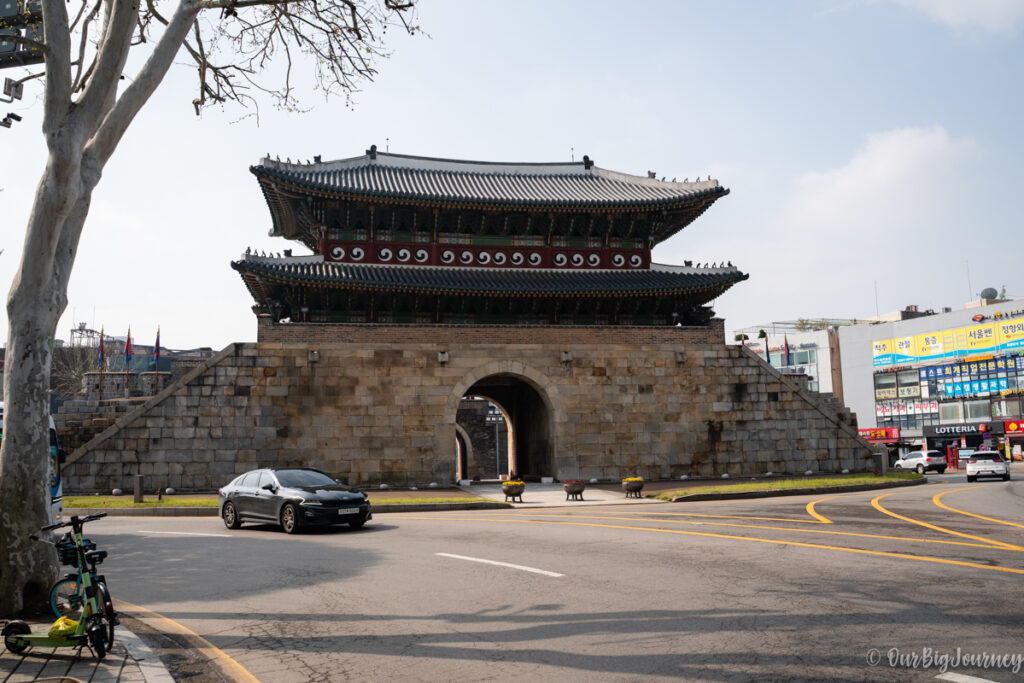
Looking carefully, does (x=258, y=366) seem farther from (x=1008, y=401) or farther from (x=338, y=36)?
(x=1008, y=401)

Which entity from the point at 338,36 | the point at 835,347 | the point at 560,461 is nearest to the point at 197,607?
the point at 338,36

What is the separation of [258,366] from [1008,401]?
54.5 meters

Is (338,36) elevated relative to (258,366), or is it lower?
elevated

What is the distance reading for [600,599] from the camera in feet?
22.1

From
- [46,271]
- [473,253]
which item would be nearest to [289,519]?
[46,271]

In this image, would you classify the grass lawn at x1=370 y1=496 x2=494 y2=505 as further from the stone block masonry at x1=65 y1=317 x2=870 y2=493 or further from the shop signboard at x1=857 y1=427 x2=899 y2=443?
the shop signboard at x1=857 y1=427 x2=899 y2=443

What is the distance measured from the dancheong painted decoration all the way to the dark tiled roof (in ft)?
0.15

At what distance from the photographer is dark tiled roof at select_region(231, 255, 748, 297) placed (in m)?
24.6

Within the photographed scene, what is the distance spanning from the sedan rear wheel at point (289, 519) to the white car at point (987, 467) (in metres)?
27.3

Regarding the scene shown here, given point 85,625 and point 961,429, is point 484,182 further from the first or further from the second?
point 961,429

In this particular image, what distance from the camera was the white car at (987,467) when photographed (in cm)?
2906

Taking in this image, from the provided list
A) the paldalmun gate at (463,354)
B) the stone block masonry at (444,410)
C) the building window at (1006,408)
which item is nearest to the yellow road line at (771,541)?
the stone block masonry at (444,410)

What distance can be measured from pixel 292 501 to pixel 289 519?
34 cm

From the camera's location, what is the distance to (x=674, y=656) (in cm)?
491
